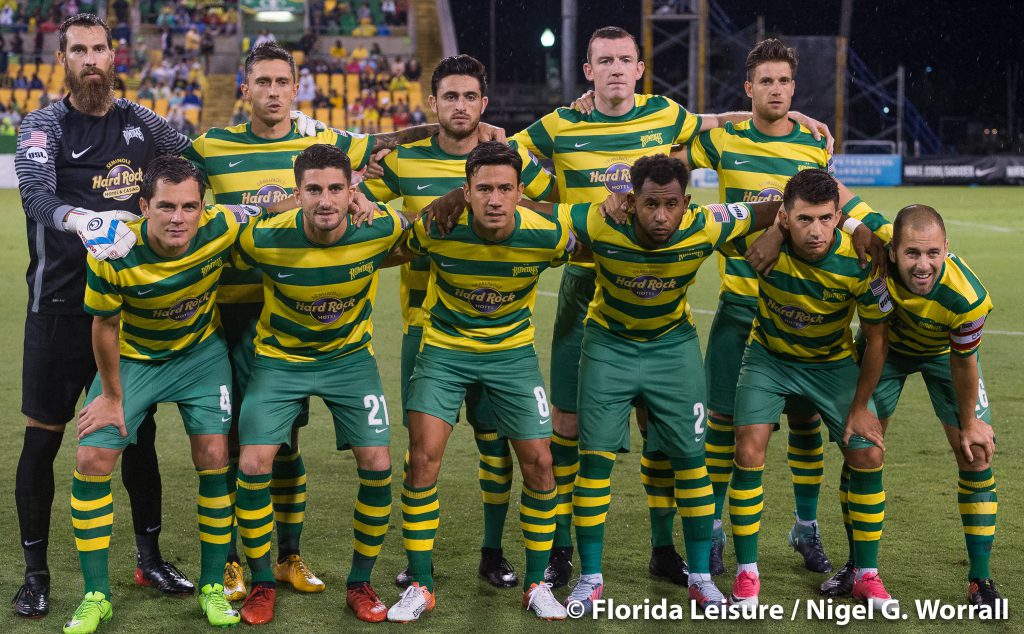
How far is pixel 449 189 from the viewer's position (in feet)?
17.3

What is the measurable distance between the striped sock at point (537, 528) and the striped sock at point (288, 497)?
1012 mm

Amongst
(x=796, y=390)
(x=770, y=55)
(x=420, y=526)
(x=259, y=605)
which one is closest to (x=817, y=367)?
(x=796, y=390)

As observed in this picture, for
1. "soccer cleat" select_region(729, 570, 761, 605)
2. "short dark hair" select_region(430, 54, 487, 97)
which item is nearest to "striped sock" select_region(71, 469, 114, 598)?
"short dark hair" select_region(430, 54, 487, 97)

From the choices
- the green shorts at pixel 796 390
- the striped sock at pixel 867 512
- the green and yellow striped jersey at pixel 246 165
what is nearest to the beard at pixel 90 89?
the green and yellow striped jersey at pixel 246 165

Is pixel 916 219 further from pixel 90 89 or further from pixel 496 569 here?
pixel 90 89

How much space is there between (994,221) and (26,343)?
1818cm

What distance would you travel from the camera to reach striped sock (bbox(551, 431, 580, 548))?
5.19 metres

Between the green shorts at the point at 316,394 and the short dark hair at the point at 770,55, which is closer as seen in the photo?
the green shorts at the point at 316,394

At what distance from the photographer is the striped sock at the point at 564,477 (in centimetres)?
519

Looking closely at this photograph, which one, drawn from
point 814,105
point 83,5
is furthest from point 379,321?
point 83,5

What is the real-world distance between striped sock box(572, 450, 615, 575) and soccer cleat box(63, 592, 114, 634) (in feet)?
6.12

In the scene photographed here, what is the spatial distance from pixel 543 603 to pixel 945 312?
6.44 feet

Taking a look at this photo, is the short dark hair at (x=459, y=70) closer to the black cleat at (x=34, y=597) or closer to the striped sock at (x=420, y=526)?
the striped sock at (x=420, y=526)

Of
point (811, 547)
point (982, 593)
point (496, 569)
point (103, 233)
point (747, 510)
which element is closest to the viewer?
point (103, 233)
